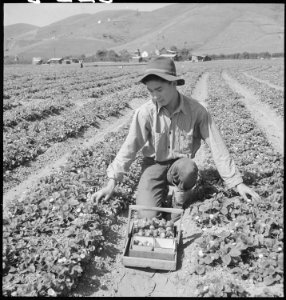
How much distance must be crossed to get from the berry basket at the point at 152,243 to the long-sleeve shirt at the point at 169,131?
28.0 inches

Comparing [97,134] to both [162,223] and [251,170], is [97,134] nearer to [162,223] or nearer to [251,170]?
[251,170]

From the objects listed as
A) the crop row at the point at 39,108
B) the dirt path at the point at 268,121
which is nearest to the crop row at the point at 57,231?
the dirt path at the point at 268,121

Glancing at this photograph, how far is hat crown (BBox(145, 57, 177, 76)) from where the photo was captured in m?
4.37

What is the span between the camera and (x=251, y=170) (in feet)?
20.1

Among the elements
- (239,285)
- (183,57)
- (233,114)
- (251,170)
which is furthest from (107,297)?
(183,57)

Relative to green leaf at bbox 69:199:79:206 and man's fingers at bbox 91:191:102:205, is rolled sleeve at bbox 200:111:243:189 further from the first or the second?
green leaf at bbox 69:199:79:206

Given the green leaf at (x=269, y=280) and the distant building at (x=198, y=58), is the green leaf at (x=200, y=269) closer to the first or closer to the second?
the green leaf at (x=269, y=280)

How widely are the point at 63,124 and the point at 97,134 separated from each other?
959 millimetres

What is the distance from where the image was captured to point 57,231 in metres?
4.60

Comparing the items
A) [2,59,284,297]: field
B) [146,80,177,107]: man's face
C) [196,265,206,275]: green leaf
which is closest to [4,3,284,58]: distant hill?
[2,59,284,297]: field

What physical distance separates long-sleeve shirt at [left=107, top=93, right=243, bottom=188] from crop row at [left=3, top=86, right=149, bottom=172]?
3.31m

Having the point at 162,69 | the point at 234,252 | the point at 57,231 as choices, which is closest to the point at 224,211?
the point at 234,252

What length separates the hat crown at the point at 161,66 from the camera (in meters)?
4.37

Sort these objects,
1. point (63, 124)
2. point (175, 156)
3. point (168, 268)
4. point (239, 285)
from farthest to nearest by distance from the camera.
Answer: point (63, 124) < point (175, 156) < point (168, 268) < point (239, 285)
